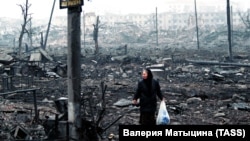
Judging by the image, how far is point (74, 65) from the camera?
7418 mm

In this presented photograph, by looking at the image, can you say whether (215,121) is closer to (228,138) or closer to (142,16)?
(228,138)

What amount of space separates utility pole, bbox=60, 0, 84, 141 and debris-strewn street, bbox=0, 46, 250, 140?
206 mm

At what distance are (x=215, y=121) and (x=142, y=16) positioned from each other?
4031 inches

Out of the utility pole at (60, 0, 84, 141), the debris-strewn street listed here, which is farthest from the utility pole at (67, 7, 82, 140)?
the debris-strewn street

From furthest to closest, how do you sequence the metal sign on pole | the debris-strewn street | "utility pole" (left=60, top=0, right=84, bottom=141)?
the debris-strewn street
"utility pole" (left=60, top=0, right=84, bottom=141)
the metal sign on pole

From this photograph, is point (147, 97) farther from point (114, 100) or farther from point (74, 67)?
point (114, 100)

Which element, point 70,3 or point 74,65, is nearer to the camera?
point 70,3

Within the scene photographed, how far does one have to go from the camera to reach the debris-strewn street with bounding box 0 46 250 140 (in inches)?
325

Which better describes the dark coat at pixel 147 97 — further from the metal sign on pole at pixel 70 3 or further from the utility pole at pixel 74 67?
the metal sign on pole at pixel 70 3

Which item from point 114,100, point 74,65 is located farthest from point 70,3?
point 114,100

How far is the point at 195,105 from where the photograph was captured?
12.6 metres

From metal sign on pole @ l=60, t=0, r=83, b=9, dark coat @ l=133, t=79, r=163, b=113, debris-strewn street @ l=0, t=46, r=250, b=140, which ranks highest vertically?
metal sign on pole @ l=60, t=0, r=83, b=9

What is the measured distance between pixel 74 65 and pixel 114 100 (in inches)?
251

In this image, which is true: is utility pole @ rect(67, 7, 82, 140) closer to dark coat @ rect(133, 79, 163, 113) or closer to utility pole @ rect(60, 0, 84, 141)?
utility pole @ rect(60, 0, 84, 141)
